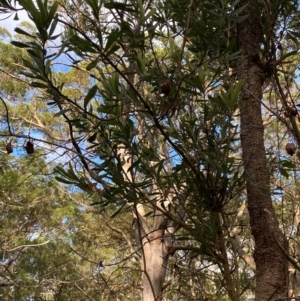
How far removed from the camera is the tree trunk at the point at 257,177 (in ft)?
3.29

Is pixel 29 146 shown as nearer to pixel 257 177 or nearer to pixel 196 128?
pixel 196 128

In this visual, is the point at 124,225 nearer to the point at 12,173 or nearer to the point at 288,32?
the point at 12,173

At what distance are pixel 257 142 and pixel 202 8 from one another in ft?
1.37

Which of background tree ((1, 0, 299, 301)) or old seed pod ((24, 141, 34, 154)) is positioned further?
old seed pod ((24, 141, 34, 154))

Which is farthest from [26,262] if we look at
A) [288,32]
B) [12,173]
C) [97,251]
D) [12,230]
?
[288,32]

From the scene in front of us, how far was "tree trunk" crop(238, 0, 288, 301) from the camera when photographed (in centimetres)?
100

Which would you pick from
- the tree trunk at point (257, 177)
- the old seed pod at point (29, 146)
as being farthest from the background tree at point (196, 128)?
the old seed pod at point (29, 146)

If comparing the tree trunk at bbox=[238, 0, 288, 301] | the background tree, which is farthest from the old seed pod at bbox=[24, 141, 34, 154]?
the tree trunk at bbox=[238, 0, 288, 301]

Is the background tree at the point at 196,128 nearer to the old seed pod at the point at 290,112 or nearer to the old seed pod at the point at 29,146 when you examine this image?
the old seed pod at the point at 290,112

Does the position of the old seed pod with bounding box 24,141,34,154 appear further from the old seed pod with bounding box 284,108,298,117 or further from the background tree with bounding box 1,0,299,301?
the old seed pod with bounding box 284,108,298,117

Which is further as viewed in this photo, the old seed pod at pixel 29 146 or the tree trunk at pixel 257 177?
the old seed pod at pixel 29 146

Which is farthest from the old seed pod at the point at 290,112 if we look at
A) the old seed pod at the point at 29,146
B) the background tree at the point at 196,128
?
the old seed pod at the point at 29,146

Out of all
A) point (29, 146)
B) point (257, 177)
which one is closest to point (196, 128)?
point (257, 177)

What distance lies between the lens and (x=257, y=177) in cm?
113
